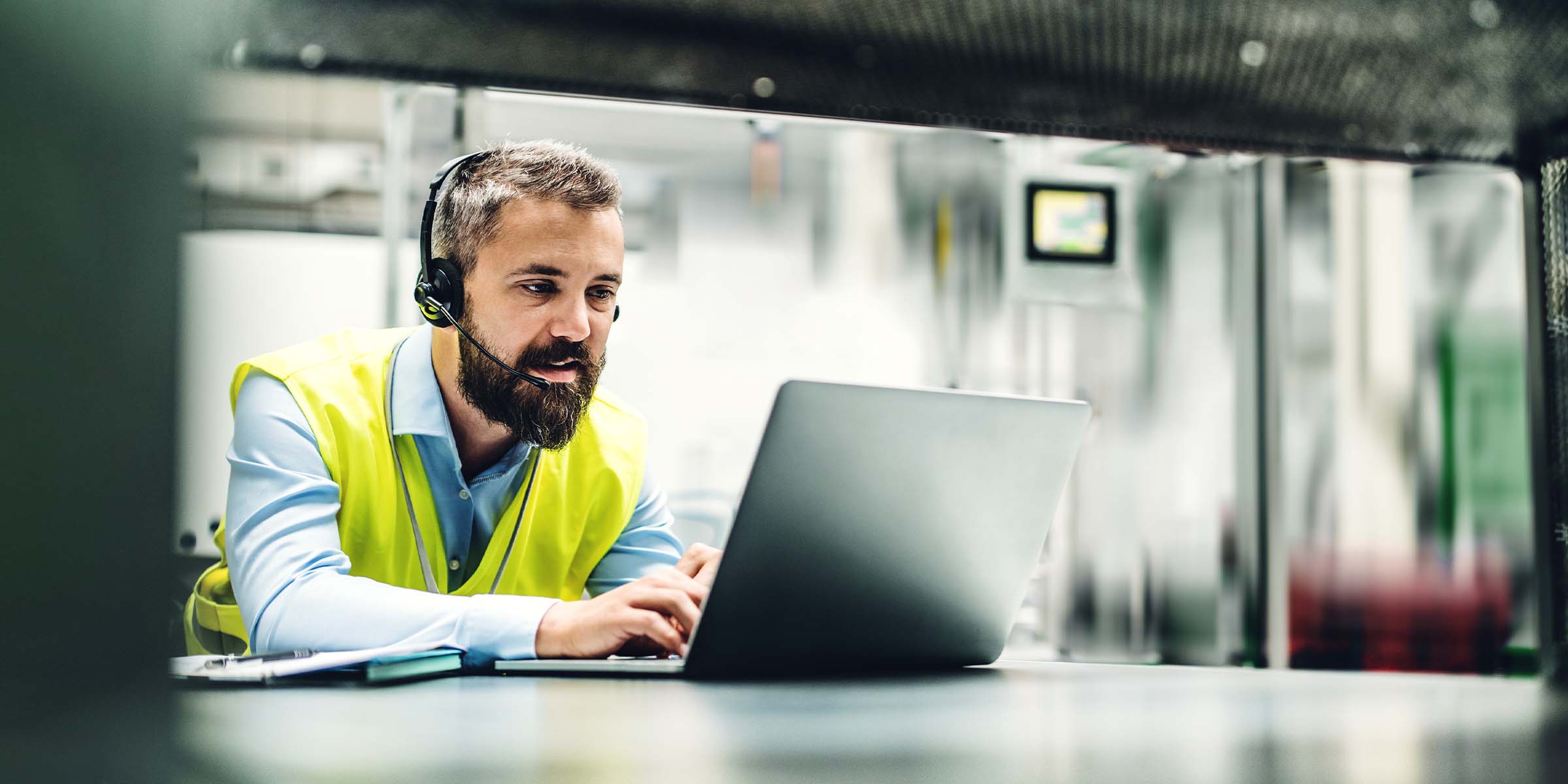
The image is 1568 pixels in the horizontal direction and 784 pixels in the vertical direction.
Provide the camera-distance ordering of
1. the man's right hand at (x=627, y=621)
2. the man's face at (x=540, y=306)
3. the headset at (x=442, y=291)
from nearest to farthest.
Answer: the man's right hand at (x=627, y=621) < the headset at (x=442, y=291) < the man's face at (x=540, y=306)

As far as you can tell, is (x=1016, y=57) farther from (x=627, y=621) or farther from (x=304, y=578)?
(x=304, y=578)

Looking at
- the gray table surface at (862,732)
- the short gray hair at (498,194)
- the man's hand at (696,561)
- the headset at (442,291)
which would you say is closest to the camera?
the gray table surface at (862,732)

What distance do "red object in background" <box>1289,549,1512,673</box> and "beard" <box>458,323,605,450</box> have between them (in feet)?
8.61

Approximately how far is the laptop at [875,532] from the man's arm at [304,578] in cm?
7

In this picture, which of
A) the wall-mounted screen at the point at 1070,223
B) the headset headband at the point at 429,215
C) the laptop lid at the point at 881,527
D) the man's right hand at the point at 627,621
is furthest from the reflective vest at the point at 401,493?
the wall-mounted screen at the point at 1070,223

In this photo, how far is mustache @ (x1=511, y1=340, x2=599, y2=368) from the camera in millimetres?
1686

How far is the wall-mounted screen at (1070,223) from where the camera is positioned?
338cm

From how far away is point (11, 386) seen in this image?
9.2 inches

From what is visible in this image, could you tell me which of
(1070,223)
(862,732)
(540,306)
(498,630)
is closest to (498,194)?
(540,306)

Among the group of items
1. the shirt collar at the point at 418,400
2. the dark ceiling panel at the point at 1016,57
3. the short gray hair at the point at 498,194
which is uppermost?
the dark ceiling panel at the point at 1016,57

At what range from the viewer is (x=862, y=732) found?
0.54 meters

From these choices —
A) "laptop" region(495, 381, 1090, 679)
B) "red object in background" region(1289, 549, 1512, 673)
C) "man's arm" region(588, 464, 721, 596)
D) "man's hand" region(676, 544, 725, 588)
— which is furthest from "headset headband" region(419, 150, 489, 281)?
"red object in background" region(1289, 549, 1512, 673)

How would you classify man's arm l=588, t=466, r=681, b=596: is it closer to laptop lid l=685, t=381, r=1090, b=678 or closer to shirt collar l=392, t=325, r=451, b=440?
shirt collar l=392, t=325, r=451, b=440

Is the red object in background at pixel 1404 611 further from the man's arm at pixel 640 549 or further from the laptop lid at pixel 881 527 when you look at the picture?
the laptop lid at pixel 881 527
